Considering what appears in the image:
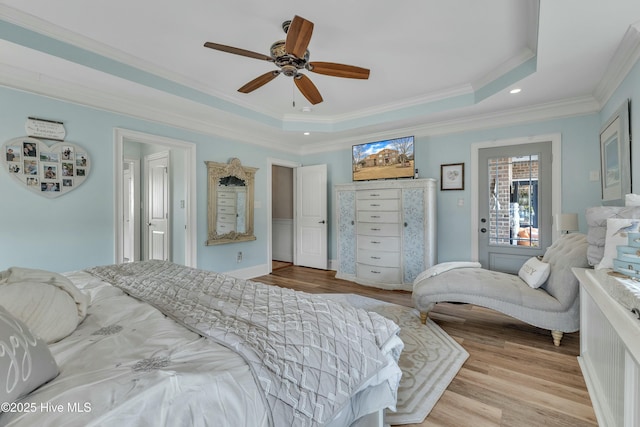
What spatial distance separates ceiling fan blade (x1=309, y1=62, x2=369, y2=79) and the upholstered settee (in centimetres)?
200

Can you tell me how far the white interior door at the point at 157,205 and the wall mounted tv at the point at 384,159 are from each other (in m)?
2.97

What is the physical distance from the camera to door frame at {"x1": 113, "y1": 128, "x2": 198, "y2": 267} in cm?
316

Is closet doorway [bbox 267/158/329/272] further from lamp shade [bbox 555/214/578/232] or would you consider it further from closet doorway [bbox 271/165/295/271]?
lamp shade [bbox 555/214/578/232]

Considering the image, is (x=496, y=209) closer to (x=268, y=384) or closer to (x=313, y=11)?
(x=313, y=11)

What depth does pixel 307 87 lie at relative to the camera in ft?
8.35

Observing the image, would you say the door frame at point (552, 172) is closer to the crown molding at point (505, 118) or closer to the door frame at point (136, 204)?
the crown molding at point (505, 118)

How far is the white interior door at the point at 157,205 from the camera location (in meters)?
4.34

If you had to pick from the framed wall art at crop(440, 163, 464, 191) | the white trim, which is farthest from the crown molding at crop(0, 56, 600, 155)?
the white trim

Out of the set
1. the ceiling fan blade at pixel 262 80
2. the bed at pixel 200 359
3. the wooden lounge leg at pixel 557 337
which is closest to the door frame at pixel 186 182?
the ceiling fan blade at pixel 262 80

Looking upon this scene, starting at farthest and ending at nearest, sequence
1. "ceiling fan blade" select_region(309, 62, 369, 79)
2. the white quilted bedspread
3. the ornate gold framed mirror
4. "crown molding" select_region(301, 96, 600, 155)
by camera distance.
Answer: the ornate gold framed mirror → "crown molding" select_region(301, 96, 600, 155) → "ceiling fan blade" select_region(309, 62, 369, 79) → the white quilted bedspread

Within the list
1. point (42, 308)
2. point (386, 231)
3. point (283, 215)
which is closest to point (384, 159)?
point (386, 231)

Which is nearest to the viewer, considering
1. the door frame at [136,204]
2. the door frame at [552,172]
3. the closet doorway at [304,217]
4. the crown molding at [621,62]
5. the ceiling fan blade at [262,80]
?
the crown molding at [621,62]

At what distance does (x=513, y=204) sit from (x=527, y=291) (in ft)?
5.40

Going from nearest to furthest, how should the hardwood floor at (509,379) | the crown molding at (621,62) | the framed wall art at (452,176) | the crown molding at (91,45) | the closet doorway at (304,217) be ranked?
the hardwood floor at (509,379)
the crown molding at (621,62)
the crown molding at (91,45)
the framed wall art at (452,176)
the closet doorway at (304,217)
